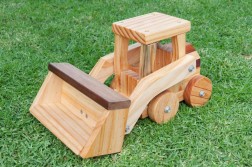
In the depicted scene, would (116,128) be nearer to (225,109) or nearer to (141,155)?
(141,155)

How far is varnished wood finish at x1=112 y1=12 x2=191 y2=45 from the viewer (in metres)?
2.27

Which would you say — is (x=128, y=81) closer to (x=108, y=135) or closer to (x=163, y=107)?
(x=163, y=107)

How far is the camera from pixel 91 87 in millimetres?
2227

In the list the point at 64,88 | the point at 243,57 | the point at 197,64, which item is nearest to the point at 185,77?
the point at 197,64

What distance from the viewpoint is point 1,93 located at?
2.80m

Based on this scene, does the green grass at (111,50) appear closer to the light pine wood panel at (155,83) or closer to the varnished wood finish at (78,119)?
the varnished wood finish at (78,119)

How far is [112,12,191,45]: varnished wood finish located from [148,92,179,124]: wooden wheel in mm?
336

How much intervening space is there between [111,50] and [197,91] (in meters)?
1.13

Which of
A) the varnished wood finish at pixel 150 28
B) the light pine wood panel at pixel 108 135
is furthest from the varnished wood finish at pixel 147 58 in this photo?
the light pine wood panel at pixel 108 135

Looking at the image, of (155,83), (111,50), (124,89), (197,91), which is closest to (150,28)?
(155,83)

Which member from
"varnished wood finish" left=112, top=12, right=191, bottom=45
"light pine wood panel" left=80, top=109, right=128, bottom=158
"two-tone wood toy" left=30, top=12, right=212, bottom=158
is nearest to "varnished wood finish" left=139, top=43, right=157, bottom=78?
"two-tone wood toy" left=30, top=12, right=212, bottom=158

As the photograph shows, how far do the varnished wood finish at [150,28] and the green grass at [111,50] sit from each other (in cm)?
51

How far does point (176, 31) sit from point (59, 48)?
142 centimetres

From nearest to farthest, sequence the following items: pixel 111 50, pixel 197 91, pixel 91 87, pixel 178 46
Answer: pixel 91 87, pixel 178 46, pixel 197 91, pixel 111 50
